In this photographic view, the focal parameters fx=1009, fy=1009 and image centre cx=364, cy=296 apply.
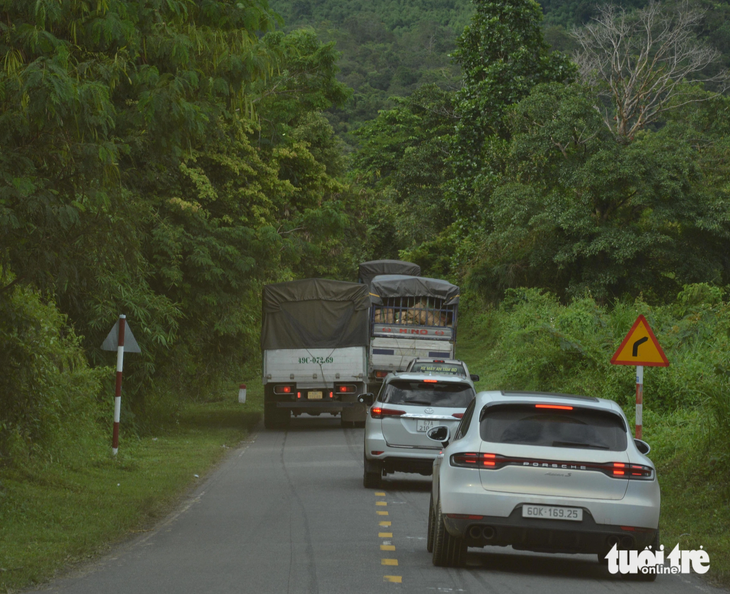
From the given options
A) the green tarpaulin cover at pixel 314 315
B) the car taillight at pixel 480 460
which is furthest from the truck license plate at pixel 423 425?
the green tarpaulin cover at pixel 314 315

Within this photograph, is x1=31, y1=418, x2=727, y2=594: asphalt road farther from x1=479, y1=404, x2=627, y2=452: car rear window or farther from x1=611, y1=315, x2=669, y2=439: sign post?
x1=611, y1=315, x2=669, y2=439: sign post

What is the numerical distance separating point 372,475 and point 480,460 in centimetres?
658

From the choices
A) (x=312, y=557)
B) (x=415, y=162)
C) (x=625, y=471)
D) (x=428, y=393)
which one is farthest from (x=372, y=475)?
(x=415, y=162)

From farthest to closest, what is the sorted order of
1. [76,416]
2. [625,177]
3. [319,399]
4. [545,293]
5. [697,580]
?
[545,293]
[625,177]
[319,399]
[76,416]
[697,580]

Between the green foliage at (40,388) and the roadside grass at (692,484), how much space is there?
7.93m

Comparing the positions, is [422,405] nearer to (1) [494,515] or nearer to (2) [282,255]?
(1) [494,515]

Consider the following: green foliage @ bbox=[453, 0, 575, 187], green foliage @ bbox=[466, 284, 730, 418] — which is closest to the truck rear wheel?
green foliage @ bbox=[466, 284, 730, 418]

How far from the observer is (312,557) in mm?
9164

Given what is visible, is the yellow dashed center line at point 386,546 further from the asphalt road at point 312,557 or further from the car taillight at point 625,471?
the car taillight at point 625,471

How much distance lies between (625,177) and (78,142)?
78.3 ft

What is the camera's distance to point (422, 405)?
584 inches

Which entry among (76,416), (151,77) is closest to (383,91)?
(76,416)

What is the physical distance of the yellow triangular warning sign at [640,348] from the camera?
13844mm

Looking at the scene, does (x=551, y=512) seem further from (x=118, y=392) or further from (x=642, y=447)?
(x=118, y=392)
